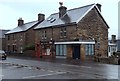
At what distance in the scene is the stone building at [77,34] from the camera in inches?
1560

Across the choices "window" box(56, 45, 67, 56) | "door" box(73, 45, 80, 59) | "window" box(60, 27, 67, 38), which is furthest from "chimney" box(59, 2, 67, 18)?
"door" box(73, 45, 80, 59)

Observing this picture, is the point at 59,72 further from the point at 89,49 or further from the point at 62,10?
the point at 62,10

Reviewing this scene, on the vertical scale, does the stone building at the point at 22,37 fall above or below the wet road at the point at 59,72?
above

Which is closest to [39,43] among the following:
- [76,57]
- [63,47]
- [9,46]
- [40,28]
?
[40,28]

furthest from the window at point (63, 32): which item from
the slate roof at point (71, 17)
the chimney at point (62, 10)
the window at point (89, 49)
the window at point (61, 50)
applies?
the window at point (89, 49)

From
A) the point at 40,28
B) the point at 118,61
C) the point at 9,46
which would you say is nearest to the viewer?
the point at 118,61

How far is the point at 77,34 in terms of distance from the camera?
3938 centimetres

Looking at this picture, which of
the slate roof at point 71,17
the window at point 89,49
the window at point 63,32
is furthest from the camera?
the window at point 63,32

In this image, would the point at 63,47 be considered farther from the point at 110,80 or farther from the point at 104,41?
the point at 110,80

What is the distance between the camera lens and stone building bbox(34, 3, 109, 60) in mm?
39625

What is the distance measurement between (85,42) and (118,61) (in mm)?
9962

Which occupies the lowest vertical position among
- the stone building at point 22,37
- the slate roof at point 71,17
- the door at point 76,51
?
the door at point 76,51

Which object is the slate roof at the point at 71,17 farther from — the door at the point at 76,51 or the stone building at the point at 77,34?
the door at the point at 76,51

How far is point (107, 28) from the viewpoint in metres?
44.0
